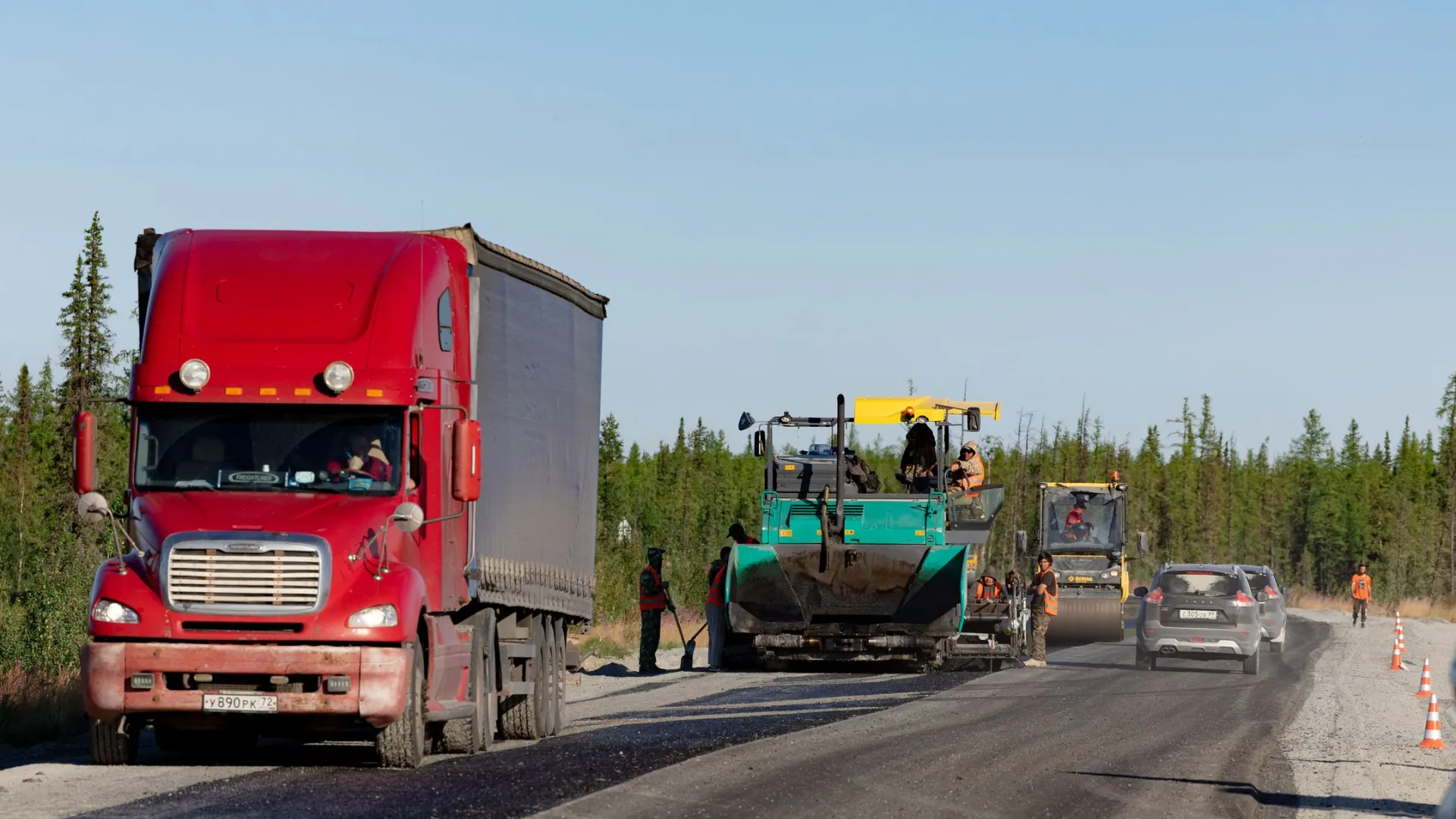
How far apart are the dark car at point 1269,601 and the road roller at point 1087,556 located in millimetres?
5696

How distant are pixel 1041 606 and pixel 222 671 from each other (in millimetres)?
19243

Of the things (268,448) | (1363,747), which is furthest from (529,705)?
(1363,747)

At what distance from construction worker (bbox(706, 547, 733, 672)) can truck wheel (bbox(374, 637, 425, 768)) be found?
13.3m

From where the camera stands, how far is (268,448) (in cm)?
1325

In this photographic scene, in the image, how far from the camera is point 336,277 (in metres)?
13.5

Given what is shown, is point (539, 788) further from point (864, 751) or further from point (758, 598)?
point (758, 598)

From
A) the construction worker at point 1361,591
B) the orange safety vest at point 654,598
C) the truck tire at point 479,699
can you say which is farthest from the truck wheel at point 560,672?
the construction worker at point 1361,591

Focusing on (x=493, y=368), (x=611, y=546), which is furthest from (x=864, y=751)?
(x=611, y=546)

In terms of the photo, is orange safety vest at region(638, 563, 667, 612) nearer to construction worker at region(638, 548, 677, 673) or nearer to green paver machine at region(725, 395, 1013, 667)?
construction worker at region(638, 548, 677, 673)

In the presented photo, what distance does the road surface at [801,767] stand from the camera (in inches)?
450

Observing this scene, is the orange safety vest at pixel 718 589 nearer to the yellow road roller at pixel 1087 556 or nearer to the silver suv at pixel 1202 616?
the silver suv at pixel 1202 616

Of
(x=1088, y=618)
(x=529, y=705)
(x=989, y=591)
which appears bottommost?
(x=1088, y=618)

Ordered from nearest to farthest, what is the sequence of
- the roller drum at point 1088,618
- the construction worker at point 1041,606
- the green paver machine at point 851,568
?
the green paver machine at point 851,568, the construction worker at point 1041,606, the roller drum at point 1088,618

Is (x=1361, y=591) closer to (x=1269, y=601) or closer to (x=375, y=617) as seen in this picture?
(x=1269, y=601)
